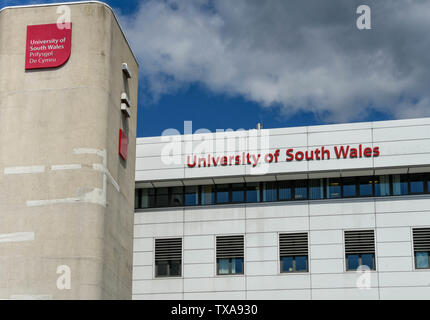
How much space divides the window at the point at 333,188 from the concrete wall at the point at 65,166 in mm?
16529

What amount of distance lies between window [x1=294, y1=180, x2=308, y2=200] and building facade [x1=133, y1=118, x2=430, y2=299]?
0.20 feet

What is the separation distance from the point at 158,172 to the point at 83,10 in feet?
56.7

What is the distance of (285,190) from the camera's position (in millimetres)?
43781

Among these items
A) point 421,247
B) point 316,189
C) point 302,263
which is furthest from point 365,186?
point 302,263

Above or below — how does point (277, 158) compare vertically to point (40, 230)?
above

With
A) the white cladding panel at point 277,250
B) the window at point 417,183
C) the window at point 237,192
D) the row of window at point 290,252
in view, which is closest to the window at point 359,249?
the row of window at point 290,252

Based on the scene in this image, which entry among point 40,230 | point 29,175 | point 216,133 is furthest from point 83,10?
point 216,133

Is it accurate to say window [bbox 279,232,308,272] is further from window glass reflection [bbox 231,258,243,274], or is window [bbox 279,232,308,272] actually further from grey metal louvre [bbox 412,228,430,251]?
grey metal louvre [bbox 412,228,430,251]

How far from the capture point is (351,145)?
42.5 meters

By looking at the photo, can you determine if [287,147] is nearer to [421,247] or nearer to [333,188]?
[333,188]

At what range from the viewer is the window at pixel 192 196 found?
44906 mm

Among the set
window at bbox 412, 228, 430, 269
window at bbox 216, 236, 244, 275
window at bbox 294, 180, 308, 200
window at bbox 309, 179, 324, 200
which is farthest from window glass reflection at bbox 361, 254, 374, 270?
window at bbox 216, 236, 244, 275
